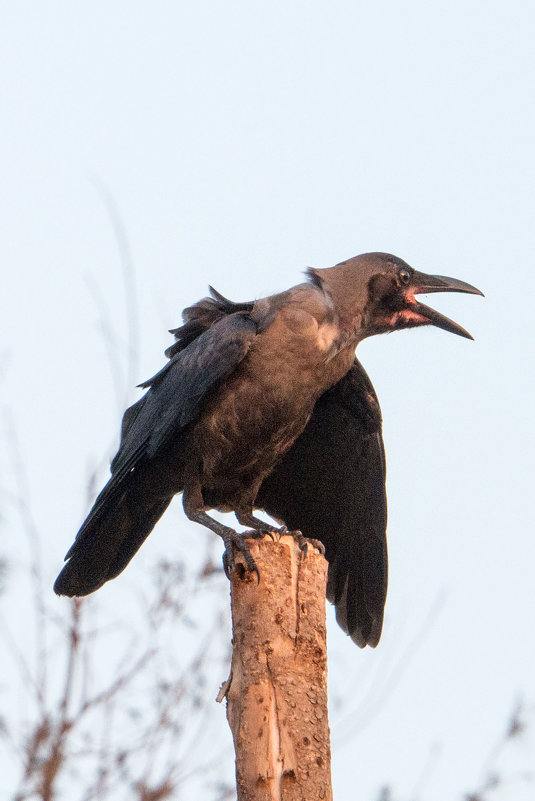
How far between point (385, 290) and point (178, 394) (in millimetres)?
1154

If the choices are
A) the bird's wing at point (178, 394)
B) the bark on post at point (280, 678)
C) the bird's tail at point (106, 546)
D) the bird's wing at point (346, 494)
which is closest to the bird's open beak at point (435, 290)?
the bird's wing at point (346, 494)

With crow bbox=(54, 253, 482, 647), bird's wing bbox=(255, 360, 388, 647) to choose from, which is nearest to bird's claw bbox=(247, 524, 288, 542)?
crow bbox=(54, 253, 482, 647)

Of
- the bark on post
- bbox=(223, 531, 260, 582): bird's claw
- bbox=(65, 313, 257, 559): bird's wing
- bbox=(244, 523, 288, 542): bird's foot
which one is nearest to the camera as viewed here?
the bark on post

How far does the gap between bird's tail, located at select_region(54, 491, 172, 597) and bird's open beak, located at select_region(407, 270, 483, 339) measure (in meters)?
1.57

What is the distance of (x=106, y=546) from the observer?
553 centimetres

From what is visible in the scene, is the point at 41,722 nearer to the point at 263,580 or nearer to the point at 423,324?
the point at 263,580

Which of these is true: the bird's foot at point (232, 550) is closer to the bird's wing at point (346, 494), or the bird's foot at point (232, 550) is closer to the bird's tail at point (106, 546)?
the bird's tail at point (106, 546)

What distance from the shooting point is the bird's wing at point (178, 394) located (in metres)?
5.07

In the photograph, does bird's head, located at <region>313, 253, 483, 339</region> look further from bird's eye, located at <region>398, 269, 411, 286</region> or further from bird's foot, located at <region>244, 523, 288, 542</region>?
bird's foot, located at <region>244, 523, 288, 542</region>

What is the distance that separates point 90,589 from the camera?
5543mm

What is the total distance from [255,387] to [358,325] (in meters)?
0.64

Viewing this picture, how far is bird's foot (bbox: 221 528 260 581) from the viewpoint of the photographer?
400cm

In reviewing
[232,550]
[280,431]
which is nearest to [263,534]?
[232,550]

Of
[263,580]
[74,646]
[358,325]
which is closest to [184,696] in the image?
[74,646]
